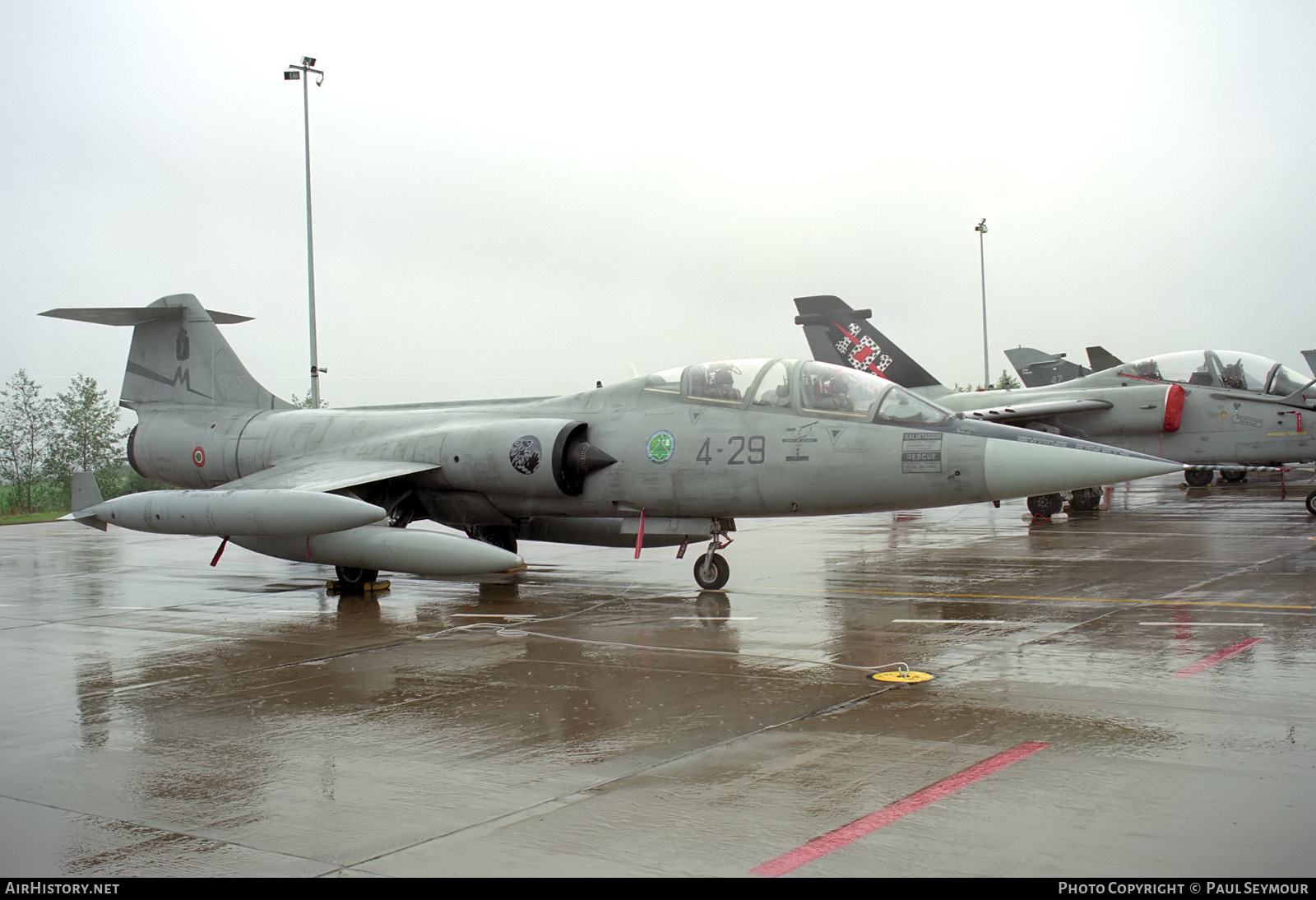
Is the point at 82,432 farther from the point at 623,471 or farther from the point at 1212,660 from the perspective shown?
the point at 1212,660

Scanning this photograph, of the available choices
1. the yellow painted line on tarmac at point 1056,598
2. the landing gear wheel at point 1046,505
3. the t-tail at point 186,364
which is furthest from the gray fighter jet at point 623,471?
the landing gear wheel at point 1046,505

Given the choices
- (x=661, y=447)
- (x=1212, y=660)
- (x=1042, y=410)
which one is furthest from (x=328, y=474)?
(x=1042, y=410)

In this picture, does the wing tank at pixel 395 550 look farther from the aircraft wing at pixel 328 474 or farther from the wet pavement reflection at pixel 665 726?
the aircraft wing at pixel 328 474

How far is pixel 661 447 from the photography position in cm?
1061

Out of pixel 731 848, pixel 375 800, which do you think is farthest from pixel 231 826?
pixel 731 848

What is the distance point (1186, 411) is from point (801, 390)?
1137 centimetres

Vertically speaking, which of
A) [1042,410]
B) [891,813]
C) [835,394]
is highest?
[1042,410]

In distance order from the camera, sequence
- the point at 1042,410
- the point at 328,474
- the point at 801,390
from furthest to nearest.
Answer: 1. the point at 1042,410
2. the point at 328,474
3. the point at 801,390

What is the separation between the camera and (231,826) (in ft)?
13.6

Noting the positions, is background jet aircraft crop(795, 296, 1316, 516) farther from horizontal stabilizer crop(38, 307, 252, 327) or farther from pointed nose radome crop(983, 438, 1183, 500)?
horizontal stabilizer crop(38, 307, 252, 327)

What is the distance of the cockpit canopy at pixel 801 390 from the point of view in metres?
10.0

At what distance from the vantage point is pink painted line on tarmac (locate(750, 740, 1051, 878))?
3.61m

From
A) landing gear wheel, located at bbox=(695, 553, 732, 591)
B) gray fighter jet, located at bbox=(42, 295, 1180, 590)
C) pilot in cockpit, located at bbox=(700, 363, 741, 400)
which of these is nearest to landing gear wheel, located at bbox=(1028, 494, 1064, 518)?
gray fighter jet, located at bbox=(42, 295, 1180, 590)

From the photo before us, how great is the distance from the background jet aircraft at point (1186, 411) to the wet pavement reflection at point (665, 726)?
24.8 ft
